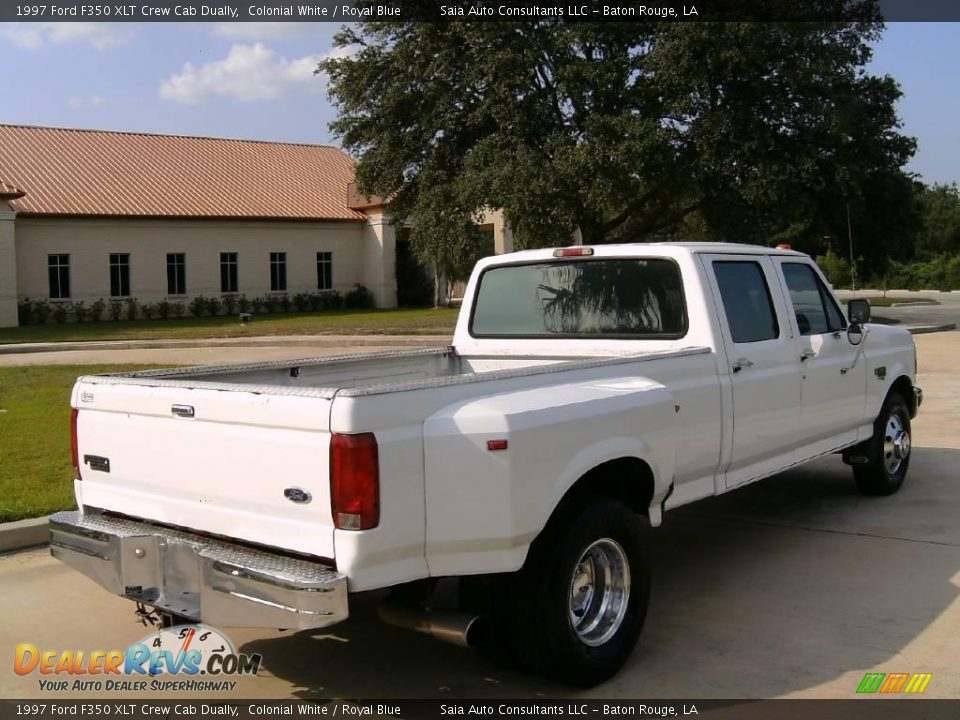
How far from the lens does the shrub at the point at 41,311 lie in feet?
114

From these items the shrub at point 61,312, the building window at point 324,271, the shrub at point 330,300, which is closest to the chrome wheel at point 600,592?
the shrub at point 61,312

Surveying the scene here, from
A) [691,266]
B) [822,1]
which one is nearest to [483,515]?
[691,266]

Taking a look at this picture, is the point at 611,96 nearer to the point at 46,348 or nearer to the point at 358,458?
the point at 46,348

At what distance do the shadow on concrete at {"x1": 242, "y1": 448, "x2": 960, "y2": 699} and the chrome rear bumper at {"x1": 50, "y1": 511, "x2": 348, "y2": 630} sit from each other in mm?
834

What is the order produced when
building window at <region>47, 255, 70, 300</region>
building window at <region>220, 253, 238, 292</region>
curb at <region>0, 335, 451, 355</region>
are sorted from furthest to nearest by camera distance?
building window at <region>220, 253, 238, 292</region> → building window at <region>47, 255, 70, 300</region> → curb at <region>0, 335, 451, 355</region>

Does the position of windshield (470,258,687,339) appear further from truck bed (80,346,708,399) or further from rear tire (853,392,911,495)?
rear tire (853,392,911,495)

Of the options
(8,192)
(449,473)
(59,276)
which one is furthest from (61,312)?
(449,473)

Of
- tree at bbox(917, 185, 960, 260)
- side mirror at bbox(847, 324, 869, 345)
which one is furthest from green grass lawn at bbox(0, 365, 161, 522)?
tree at bbox(917, 185, 960, 260)

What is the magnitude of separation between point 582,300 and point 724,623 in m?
2.08

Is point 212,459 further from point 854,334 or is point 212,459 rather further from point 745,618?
point 854,334

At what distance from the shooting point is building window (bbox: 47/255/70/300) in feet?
117

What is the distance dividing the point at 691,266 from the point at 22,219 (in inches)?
1331

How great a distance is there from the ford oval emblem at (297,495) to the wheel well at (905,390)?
5.44 meters

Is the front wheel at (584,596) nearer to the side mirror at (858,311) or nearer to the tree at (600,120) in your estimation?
the side mirror at (858,311)
